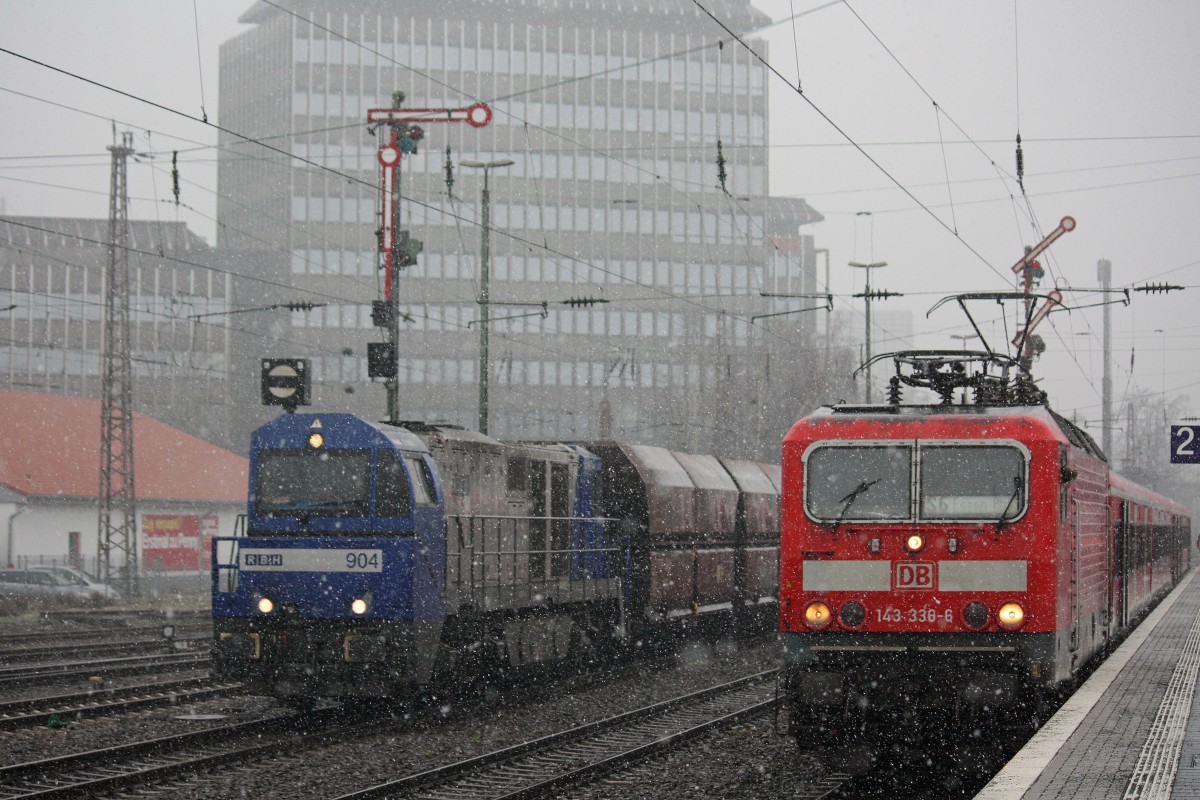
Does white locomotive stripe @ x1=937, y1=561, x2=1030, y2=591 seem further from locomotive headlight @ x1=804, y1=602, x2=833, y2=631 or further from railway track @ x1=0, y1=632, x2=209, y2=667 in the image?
railway track @ x1=0, y1=632, x2=209, y2=667

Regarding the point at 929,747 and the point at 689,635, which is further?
the point at 689,635

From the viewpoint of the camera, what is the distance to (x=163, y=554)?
2141 inches

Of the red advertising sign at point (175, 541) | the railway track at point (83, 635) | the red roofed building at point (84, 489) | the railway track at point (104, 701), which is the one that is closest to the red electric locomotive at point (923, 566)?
the railway track at point (104, 701)

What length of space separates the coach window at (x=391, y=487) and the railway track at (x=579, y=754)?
10.3 ft

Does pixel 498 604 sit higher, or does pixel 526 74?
pixel 526 74

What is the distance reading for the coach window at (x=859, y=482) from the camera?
38.1 ft

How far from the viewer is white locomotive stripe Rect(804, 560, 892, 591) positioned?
11.4 m

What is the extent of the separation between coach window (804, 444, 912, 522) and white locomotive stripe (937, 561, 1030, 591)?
1.90ft

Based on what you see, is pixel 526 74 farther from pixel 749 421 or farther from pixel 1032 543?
pixel 1032 543

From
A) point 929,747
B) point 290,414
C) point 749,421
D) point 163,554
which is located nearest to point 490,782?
point 929,747

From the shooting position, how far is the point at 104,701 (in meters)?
16.8

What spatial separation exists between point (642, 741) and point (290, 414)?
5.61m

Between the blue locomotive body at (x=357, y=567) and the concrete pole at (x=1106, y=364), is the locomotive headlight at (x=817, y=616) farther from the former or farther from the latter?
the concrete pole at (x=1106, y=364)

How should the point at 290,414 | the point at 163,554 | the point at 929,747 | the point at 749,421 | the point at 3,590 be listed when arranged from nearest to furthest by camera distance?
the point at 929,747
the point at 290,414
the point at 3,590
the point at 163,554
the point at 749,421
